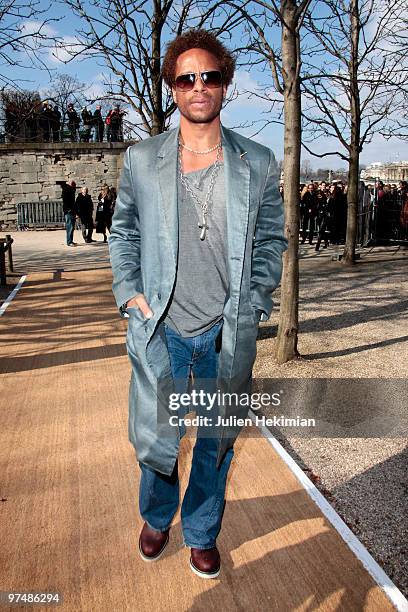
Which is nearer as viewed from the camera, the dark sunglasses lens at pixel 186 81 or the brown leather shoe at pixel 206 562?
the dark sunglasses lens at pixel 186 81

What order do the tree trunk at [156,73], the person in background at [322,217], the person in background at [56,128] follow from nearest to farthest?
the tree trunk at [156,73], the person in background at [322,217], the person in background at [56,128]

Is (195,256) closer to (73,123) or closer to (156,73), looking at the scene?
(156,73)

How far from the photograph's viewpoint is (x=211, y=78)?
2.23m

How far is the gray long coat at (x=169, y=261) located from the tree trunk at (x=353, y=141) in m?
9.73

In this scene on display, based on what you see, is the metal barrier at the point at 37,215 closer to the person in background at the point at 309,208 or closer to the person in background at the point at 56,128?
the person in background at the point at 56,128

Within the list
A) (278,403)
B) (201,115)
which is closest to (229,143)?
(201,115)

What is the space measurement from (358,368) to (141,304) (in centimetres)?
404

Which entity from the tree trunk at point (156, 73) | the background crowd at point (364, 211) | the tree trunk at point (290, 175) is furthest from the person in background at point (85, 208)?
the tree trunk at point (290, 175)

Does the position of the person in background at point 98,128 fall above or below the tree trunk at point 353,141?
above

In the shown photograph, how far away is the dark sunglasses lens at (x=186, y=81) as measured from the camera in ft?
7.32

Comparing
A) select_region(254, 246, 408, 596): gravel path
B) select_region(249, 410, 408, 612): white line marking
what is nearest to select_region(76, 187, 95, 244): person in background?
select_region(254, 246, 408, 596): gravel path

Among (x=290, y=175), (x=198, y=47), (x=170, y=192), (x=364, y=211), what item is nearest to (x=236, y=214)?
(x=170, y=192)

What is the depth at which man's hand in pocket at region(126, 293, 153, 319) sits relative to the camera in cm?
224

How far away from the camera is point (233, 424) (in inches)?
89.8
